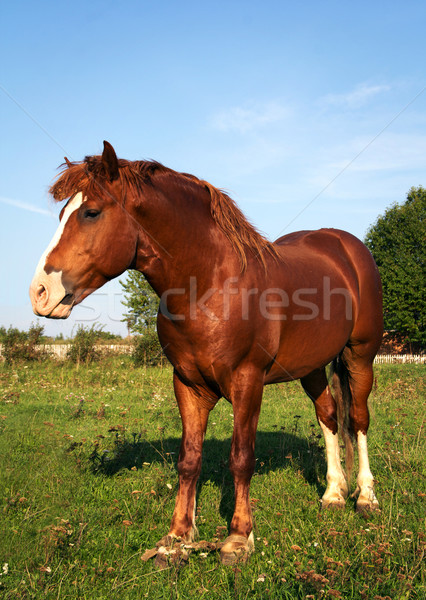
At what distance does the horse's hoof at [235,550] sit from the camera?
2.85 m

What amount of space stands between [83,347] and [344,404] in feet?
44.9

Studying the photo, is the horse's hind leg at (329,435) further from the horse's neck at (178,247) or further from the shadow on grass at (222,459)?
the horse's neck at (178,247)

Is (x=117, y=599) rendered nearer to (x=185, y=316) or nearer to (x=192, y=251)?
(x=185, y=316)

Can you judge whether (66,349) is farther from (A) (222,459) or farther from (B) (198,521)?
(B) (198,521)

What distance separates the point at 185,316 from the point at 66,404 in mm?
7032

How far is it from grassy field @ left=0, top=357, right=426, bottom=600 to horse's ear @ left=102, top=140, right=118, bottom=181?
2.31 m

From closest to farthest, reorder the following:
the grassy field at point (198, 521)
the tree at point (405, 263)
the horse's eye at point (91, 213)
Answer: the grassy field at point (198, 521) → the horse's eye at point (91, 213) → the tree at point (405, 263)

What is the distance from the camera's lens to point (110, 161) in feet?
8.82

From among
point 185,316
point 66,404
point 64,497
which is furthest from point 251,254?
point 66,404

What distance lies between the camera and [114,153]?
2652 mm

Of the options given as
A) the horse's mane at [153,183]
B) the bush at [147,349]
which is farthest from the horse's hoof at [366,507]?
the bush at [147,349]

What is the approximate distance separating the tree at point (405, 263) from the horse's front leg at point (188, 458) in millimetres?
33050

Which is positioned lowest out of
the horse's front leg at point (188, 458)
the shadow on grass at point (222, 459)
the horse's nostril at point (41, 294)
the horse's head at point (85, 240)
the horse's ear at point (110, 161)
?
the shadow on grass at point (222, 459)

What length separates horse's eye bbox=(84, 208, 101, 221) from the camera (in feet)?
8.76
